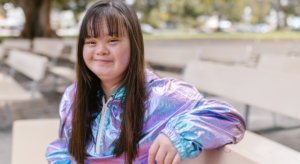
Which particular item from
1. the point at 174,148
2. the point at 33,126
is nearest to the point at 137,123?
the point at 174,148

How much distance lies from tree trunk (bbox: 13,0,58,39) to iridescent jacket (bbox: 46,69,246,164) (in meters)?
11.6

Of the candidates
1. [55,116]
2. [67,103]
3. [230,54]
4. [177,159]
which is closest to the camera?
[177,159]

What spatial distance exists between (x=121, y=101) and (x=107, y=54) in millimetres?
194

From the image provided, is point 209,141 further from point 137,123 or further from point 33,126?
point 33,126

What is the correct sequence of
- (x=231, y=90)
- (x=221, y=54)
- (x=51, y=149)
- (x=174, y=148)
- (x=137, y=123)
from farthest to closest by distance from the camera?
(x=221, y=54), (x=231, y=90), (x=51, y=149), (x=137, y=123), (x=174, y=148)

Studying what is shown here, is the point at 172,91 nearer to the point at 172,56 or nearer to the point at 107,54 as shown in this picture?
the point at 107,54

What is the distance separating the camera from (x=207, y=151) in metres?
1.01

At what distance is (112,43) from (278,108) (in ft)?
5.15

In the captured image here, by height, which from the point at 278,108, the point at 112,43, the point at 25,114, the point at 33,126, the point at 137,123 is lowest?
the point at 25,114

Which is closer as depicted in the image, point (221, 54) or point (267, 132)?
point (267, 132)

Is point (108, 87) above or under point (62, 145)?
above

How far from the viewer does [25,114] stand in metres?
4.19

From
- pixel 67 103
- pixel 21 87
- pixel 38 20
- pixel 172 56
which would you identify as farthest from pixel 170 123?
pixel 38 20

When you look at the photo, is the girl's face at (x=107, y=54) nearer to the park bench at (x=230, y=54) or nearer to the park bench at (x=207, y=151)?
the park bench at (x=207, y=151)
